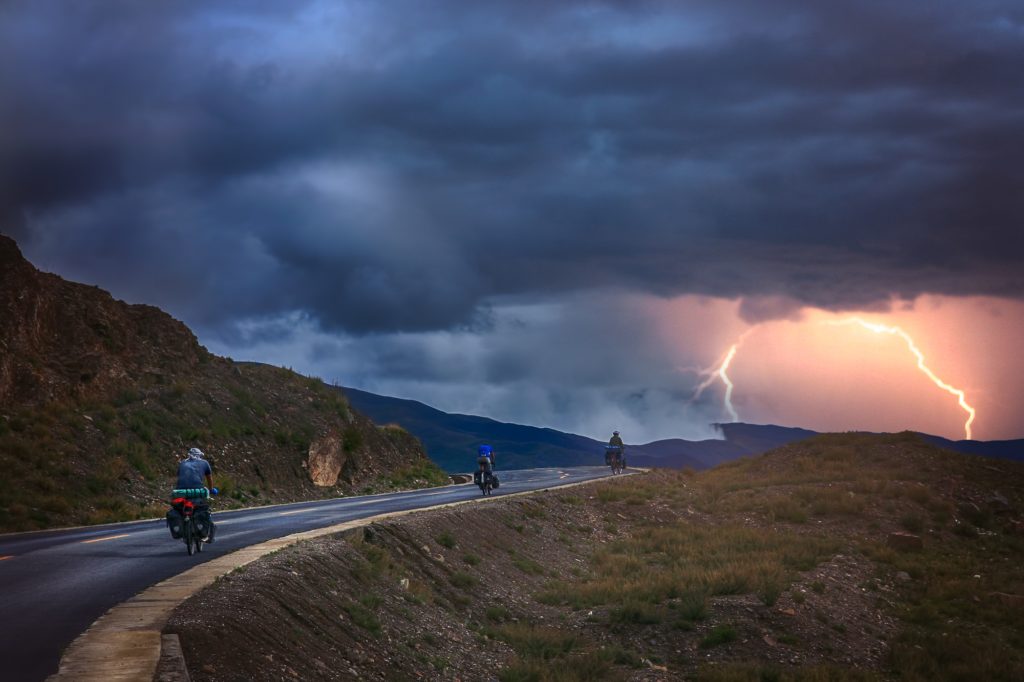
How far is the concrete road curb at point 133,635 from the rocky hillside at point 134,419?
50.4 ft

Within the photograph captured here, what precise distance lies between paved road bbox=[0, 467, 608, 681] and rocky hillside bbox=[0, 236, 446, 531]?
18.1 ft

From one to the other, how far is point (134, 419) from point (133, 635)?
3198cm

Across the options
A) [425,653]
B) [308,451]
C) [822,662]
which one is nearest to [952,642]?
[822,662]

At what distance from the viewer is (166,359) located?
169 ft

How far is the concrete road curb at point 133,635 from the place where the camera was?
10155 mm

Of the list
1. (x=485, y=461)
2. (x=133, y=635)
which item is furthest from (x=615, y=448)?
(x=133, y=635)

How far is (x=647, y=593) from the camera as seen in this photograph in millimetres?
28062

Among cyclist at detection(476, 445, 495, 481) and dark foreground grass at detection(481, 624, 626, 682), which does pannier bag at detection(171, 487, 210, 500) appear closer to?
dark foreground grass at detection(481, 624, 626, 682)

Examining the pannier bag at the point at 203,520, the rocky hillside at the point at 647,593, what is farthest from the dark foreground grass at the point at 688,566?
the pannier bag at the point at 203,520

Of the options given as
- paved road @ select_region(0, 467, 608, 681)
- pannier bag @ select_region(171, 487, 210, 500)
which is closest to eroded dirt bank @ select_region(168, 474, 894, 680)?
paved road @ select_region(0, 467, 608, 681)

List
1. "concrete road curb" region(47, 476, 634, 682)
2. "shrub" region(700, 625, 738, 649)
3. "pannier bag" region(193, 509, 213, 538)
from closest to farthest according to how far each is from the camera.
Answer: "concrete road curb" region(47, 476, 634, 682)
"pannier bag" region(193, 509, 213, 538)
"shrub" region(700, 625, 738, 649)

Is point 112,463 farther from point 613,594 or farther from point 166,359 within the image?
point 613,594

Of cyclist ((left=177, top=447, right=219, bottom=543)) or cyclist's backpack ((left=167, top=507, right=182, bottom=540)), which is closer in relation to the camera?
cyclist's backpack ((left=167, top=507, right=182, bottom=540))

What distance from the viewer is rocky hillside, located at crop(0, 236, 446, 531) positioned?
34.2 m
